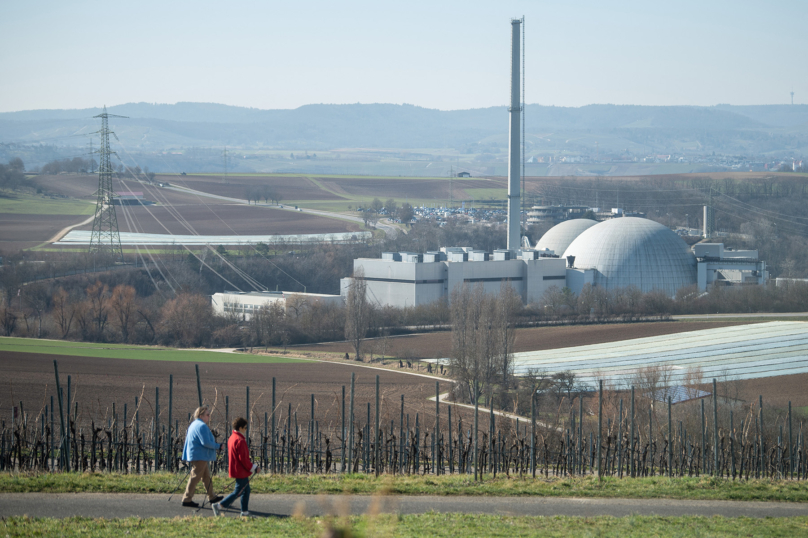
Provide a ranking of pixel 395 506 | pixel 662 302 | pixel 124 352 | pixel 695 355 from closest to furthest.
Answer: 1. pixel 395 506
2. pixel 124 352
3. pixel 695 355
4. pixel 662 302

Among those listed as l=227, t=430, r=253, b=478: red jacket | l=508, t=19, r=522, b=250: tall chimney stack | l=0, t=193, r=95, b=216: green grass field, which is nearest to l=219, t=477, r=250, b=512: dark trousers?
l=227, t=430, r=253, b=478: red jacket

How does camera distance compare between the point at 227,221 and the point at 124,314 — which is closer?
the point at 124,314

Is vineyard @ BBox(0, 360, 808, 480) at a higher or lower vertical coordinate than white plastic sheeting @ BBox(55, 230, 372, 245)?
lower

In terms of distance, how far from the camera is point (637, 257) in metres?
89.2

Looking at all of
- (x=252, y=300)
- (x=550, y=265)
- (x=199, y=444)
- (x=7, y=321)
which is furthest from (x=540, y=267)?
(x=199, y=444)

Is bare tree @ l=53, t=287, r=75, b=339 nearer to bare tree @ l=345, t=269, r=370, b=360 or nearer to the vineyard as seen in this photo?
bare tree @ l=345, t=269, r=370, b=360

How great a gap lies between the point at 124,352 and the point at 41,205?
8227 cm

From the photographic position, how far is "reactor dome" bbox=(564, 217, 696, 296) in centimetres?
8875

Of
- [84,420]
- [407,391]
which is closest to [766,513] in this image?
[84,420]

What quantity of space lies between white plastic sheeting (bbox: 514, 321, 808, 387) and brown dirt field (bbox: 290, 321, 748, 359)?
1897 mm

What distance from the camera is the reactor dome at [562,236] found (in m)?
104

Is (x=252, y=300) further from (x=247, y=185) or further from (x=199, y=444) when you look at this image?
(x=247, y=185)

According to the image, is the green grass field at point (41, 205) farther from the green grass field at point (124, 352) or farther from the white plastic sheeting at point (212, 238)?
the green grass field at point (124, 352)

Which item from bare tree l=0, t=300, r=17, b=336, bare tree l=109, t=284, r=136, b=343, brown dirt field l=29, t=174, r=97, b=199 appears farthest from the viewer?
brown dirt field l=29, t=174, r=97, b=199
